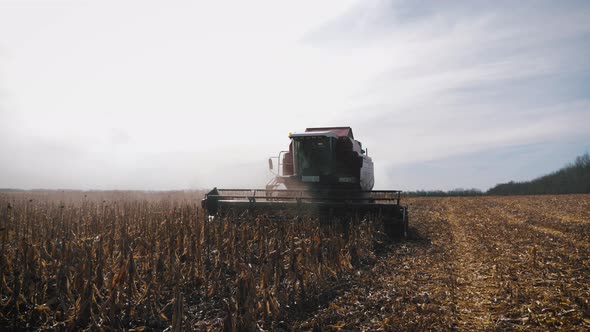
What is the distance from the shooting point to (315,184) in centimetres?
1277

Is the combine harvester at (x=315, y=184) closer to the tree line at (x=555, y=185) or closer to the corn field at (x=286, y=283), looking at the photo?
the corn field at (x=286, y=283)

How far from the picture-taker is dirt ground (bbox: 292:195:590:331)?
4.46 m

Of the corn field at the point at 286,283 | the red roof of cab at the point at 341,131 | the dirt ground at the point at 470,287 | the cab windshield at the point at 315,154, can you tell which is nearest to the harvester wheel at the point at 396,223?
the dirt ground at the point at 470,287

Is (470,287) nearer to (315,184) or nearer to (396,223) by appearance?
(396,223)

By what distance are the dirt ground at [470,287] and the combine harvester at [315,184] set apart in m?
1.90

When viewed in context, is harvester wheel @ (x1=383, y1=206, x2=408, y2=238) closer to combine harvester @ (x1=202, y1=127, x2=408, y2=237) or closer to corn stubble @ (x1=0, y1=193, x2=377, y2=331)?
combine harvester @ (x1=202, y1=127, x2=408, y2=237)

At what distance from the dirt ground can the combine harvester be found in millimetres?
1900

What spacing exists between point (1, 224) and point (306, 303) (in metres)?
9.34

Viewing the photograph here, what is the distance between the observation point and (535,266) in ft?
22.2

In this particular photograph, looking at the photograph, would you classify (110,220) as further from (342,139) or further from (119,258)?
(342,139)

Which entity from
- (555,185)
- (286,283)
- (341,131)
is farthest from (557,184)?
(286,283)

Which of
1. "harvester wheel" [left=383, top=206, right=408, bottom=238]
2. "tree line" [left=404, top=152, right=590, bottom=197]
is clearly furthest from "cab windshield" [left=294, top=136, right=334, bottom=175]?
"tree line" [left=404, top=152, right=590, bottom=197]

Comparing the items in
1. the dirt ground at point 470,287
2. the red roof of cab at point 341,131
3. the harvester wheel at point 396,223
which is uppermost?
the red roof of cab at point 341,131

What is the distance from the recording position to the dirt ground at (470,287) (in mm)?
4465
